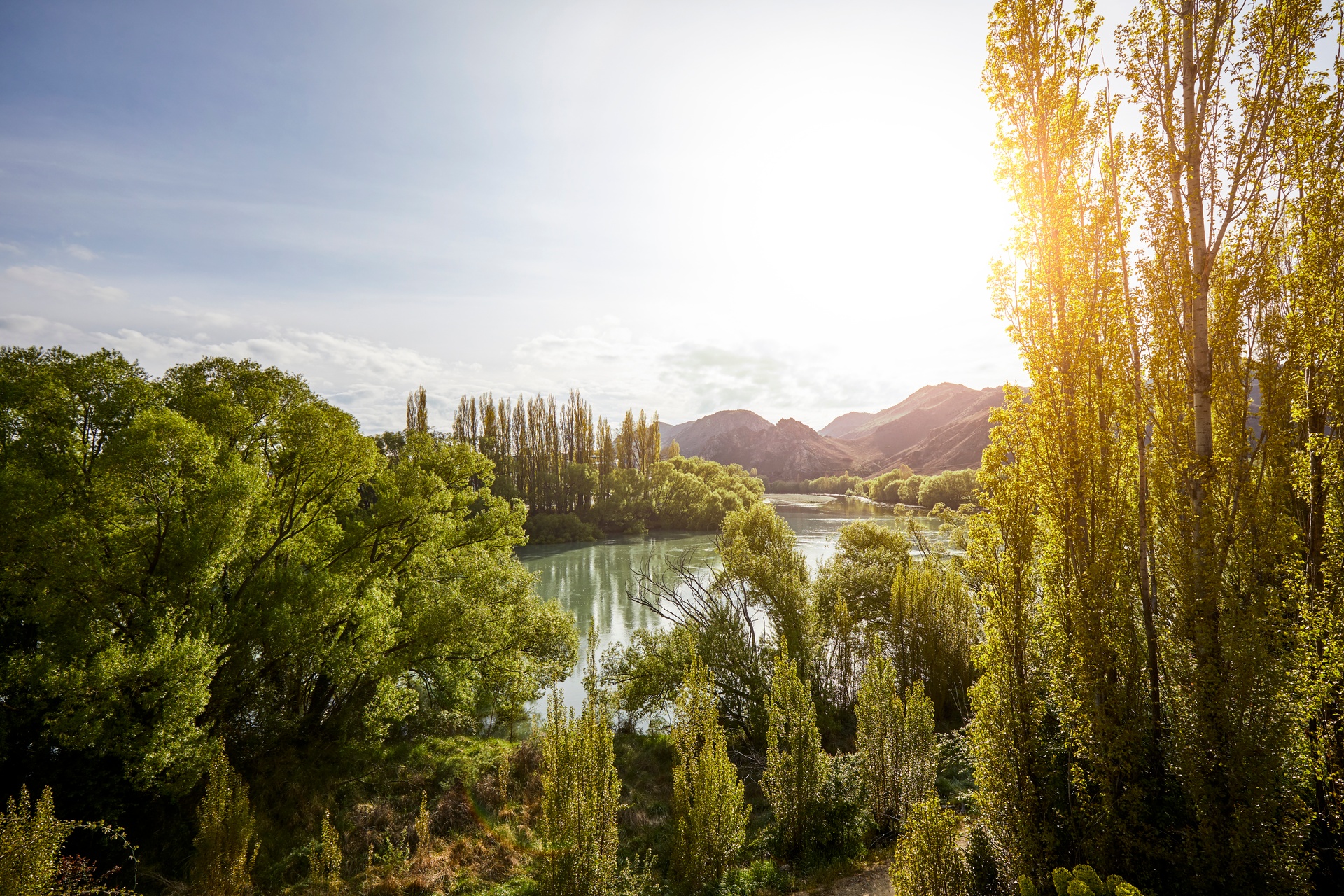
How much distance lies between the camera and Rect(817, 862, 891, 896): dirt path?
7.36 meters

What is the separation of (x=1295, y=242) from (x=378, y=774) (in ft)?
58.5

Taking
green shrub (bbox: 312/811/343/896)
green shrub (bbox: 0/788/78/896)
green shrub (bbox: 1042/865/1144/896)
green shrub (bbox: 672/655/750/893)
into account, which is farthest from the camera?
green shrub (bbox: 312/811/343/896)

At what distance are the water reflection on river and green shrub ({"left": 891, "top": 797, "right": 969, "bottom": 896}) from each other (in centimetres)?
1222

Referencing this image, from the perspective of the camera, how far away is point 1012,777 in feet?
17.1

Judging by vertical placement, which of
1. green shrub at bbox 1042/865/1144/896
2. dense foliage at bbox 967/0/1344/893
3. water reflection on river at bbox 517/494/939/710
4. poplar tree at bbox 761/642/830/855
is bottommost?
water reflection on river at bbox 517/494/939/710

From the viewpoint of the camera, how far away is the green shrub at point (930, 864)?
5484mm

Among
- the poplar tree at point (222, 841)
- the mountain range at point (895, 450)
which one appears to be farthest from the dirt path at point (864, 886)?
the mountain range at point (895, 450)

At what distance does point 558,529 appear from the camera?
52.8 metres

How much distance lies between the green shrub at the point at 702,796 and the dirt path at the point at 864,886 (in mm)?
1414

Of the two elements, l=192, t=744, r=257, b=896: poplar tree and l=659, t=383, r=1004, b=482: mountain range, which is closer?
l=192, t=744, r=257, b=896: poplar tree

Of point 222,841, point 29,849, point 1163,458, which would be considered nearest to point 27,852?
point 29,849

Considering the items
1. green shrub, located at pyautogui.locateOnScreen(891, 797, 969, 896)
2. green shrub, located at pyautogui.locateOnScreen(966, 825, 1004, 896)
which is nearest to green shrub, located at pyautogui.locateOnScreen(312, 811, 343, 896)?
green shrub, located at pyautogui.locateOnScreen(891, 797, 969, 896)

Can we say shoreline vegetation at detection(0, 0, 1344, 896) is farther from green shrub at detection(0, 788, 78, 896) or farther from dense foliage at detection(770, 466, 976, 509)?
dense foliage at detection(770, 466, 976, 509)

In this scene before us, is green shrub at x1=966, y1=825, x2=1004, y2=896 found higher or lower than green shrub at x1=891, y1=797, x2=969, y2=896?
lower
